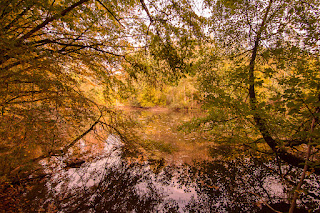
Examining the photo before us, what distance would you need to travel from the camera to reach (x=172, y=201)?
180 inches

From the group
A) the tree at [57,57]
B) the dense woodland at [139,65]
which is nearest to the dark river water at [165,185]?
the dense woodland at [139,65]

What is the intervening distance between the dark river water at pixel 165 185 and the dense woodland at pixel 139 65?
0.91m

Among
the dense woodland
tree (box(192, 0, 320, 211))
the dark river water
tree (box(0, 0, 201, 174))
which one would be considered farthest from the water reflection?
tree (box(0, 0, 201, 174))

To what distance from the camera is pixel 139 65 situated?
429 centimetres

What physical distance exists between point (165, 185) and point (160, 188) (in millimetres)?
250

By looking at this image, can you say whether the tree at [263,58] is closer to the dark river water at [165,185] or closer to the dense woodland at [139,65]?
the dense woodland at [139,65]

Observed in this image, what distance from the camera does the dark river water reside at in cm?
421

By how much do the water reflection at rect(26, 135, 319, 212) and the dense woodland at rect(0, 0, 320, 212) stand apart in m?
1.02

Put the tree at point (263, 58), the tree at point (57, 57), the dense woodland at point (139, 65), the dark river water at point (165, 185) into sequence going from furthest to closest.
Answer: the dark river water at point (165, 185)
the tree at point (263, 58)
the dense woodland at point (139, 65)
the tree at point (57, 57)

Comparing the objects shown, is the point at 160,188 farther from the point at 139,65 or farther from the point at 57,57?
the point at 57,57

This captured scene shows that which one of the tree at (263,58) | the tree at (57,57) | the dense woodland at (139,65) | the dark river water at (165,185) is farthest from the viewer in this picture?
the dark river water at (165,185)

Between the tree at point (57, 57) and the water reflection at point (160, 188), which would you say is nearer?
the tree at point (57, 57)

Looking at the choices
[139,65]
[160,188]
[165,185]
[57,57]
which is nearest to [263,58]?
[139,65]

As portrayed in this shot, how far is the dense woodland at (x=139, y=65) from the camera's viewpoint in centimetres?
279
